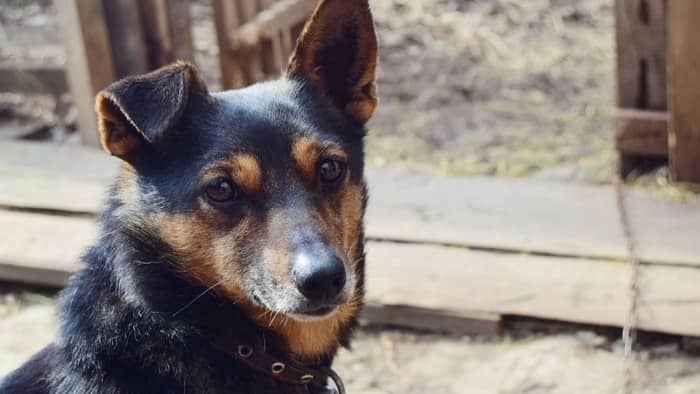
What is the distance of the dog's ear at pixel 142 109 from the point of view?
2484 mm

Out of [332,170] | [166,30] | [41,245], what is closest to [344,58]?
[332,170]

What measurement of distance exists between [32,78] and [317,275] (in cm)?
446

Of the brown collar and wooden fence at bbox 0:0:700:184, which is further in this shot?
wooden fence at bbox 0:0:700:184

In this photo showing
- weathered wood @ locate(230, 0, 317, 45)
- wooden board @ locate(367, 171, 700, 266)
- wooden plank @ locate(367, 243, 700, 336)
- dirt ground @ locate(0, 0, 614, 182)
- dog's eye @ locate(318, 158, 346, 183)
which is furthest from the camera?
weathered wood @ locate(230, 0, 317, 45)

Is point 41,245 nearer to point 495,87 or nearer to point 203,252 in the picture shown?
point 203,252

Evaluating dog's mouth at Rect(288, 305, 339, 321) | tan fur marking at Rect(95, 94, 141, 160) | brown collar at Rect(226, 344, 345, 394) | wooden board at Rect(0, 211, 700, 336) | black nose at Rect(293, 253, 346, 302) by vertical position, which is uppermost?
tan fur marking at Rect(95, 94, 141, 160)

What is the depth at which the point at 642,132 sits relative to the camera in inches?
197

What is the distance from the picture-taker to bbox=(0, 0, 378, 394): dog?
102 inches

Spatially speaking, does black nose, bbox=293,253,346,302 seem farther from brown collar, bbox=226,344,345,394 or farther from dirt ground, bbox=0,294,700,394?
dirt ground, bbox=0,294,700,394

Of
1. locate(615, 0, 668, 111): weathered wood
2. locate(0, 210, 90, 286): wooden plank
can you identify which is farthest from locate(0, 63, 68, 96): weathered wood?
locate(615, 0, 668, 111): weathered wood

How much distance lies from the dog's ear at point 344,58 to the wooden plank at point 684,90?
2.12 metres

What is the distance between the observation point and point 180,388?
260cm

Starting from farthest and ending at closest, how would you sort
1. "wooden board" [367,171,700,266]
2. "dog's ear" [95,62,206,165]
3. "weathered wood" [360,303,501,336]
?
"wooden board" [367,171,700,266] → "weathered wood" [360,303,501,336] → "dog's ear" [95,62,206,165]

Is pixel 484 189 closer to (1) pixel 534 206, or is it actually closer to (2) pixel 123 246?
(1) pixel 534 206
